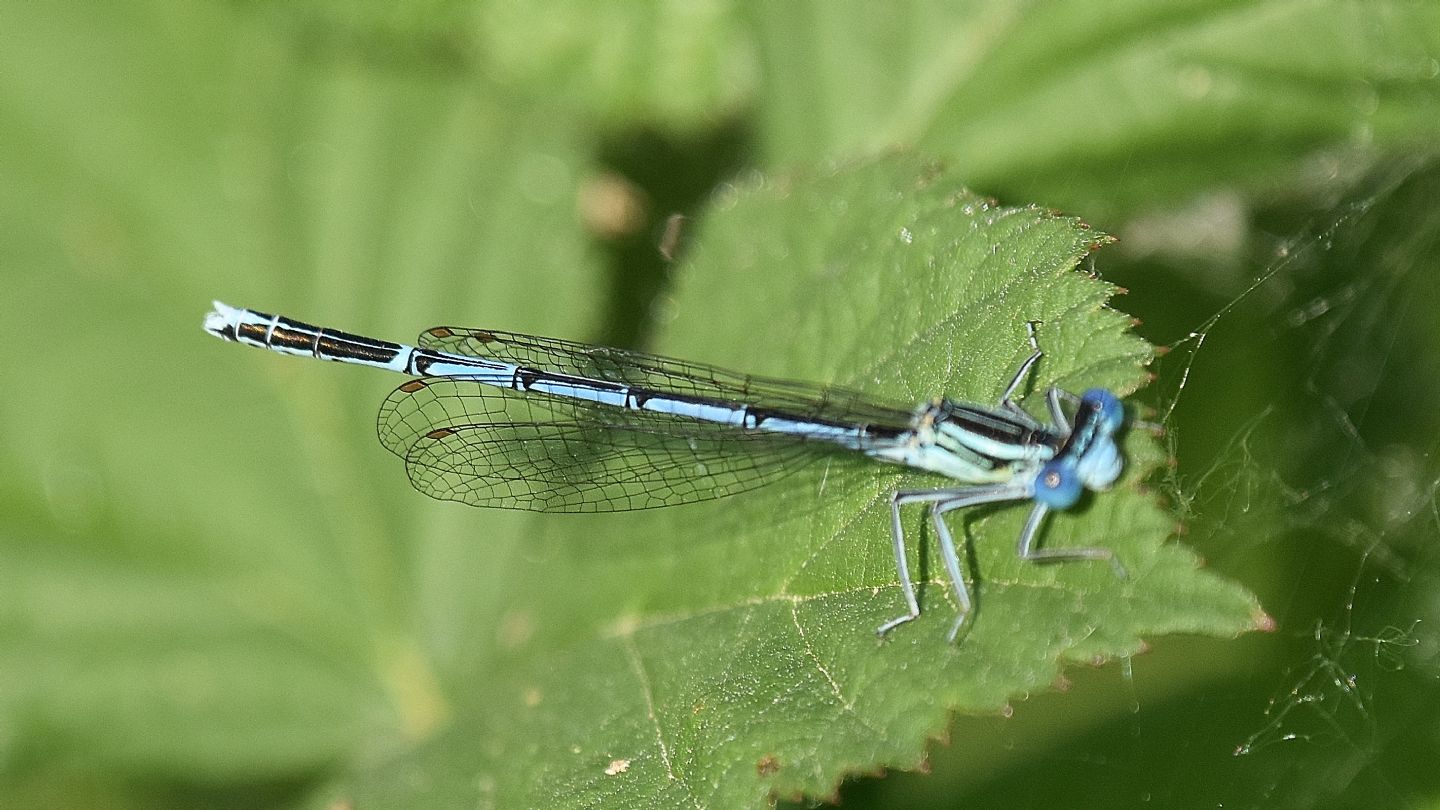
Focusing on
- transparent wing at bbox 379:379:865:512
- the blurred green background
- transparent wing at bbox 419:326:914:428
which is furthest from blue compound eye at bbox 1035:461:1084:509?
the blurred green background

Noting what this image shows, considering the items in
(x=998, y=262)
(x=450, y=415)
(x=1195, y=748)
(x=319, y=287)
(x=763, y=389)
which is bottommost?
(x=1195, y=748)

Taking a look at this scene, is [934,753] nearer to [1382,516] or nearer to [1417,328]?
[1382,516]

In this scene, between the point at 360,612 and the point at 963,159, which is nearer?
the point at 963,159

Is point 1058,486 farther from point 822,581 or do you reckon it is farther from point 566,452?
point 566,452

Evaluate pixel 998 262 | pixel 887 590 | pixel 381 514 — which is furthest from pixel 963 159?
pixel 381 514

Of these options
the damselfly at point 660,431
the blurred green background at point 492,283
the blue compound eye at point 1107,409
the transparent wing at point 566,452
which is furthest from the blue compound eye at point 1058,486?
the blurred green background at point 492,283

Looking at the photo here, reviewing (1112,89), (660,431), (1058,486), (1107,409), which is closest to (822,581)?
(1058,486)
